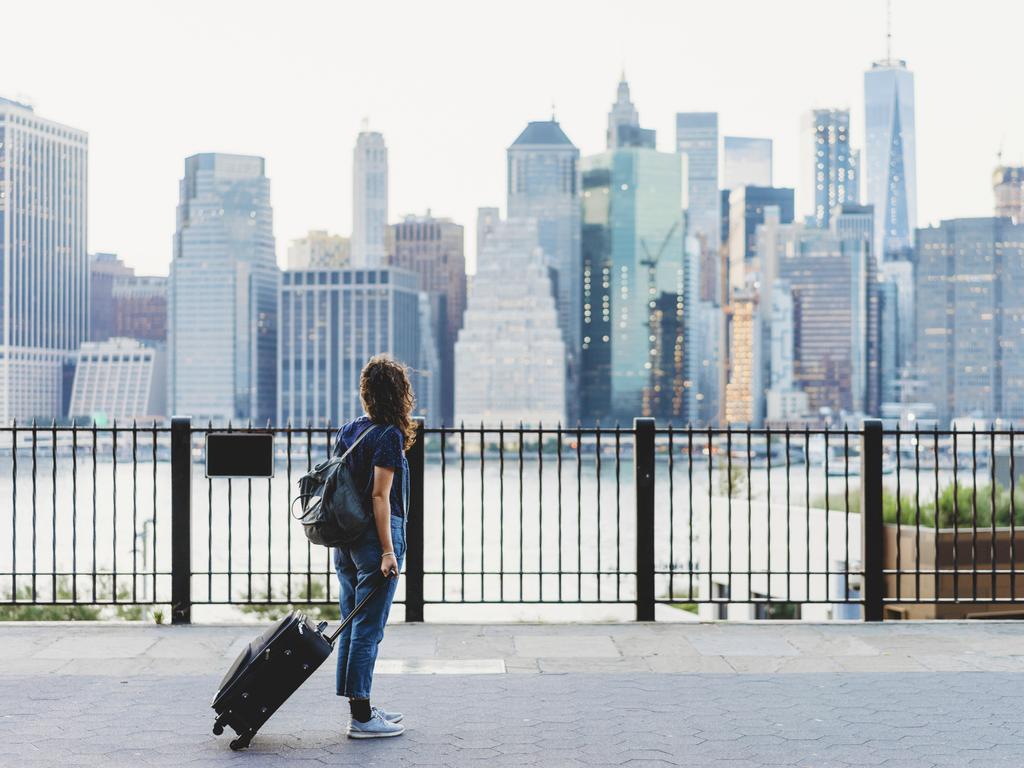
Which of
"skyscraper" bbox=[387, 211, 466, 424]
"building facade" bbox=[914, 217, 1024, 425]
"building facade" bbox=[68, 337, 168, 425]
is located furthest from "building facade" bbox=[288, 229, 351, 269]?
"building facade" bbox=[914, 217, 1024, 425]

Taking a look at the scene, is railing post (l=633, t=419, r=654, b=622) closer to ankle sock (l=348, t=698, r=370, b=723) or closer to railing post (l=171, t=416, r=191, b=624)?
railing post (l=171, t=416, r=191, b=624)

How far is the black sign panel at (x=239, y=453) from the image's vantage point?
26.3 feet

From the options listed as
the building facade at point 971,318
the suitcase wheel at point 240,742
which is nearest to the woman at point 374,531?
the suitcase wheel at point 240,742

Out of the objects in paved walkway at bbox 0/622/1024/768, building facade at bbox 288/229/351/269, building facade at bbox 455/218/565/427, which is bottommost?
paved walkway at bbox 0/622/1024/768

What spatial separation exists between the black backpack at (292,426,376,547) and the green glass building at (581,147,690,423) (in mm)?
145867

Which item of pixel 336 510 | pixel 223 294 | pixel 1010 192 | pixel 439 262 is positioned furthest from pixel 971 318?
pixel 336 510

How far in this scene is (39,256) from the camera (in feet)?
500

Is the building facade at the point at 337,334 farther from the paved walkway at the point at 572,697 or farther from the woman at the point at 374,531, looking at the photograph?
the woman at the point at 374,531

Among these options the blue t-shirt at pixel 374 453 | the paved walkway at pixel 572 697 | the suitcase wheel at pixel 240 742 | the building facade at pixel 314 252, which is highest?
the building facade at pixel 314 252

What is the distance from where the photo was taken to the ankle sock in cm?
548

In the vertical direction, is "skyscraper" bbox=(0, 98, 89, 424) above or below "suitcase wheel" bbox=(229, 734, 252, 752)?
above

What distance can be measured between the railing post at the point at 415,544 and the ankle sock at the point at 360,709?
2.77 metres

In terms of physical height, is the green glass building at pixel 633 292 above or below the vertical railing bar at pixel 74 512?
above

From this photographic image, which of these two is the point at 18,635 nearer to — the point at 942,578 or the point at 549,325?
the point at 942,578
